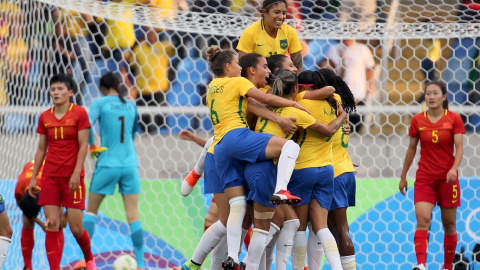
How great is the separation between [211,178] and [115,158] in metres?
2.11

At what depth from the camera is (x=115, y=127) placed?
7.12 metres

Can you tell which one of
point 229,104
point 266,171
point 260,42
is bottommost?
point 266,171

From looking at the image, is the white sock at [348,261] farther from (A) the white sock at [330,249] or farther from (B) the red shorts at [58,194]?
(B) the red shorts at [58,194]

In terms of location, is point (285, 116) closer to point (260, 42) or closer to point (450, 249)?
point (260, 42)

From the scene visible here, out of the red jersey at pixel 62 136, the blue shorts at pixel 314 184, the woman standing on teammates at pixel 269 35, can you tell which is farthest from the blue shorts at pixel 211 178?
the red jersey at pixel 62 136

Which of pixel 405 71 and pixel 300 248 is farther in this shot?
pixel 405 71

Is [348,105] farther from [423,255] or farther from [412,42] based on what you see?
[412,42]

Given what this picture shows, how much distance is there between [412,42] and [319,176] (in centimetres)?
365

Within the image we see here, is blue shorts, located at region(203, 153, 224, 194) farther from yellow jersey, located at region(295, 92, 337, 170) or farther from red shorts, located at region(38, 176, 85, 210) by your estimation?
red shorts, located at region(38, 176, 85, 210)

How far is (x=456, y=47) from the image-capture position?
312 inches

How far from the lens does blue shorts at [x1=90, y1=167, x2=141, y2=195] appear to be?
700 centimetres

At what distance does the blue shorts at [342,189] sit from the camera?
206 inches

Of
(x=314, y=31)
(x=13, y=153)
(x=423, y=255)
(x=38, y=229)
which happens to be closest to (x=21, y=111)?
(x=13, y=153)

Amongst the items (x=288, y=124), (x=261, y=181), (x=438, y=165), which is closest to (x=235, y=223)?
(x=261, y=181)
